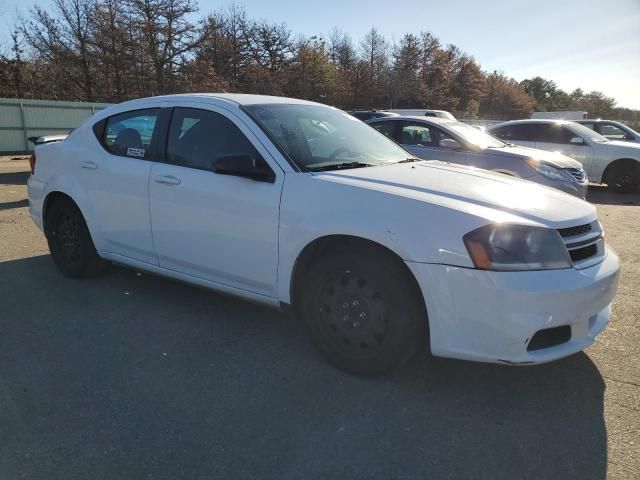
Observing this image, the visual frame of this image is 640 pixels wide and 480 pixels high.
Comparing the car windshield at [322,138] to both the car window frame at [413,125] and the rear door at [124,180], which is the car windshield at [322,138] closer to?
the rear door at [124,180]

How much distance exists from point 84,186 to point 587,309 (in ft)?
13.0

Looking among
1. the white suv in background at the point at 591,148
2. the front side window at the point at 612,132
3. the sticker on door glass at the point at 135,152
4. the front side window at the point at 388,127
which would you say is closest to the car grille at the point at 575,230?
the sticker on door glass at the point at 135,152

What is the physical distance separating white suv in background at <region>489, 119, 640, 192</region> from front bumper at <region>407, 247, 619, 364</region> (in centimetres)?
982

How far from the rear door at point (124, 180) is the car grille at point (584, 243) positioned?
292cm

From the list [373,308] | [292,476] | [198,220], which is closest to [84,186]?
[198,220]

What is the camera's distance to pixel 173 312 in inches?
161

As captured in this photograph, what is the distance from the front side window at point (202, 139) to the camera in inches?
140

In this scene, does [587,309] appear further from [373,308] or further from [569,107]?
[569,107]

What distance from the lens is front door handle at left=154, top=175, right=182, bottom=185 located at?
3.72 m

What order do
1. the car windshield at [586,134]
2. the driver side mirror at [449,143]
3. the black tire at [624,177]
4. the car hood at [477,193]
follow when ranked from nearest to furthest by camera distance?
the car hood at [477,193]
the driver side mirror at [449,143]
the black tire at [624,177]
the car windshield at [586,134]

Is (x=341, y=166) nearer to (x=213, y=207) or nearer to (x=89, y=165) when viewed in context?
(x=213, y=207)

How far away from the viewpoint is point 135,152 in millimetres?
4129

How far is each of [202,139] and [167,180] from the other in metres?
0.40

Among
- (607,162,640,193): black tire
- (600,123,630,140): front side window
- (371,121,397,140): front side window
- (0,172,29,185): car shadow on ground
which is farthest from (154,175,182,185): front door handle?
(600,123,630,140): front side window
